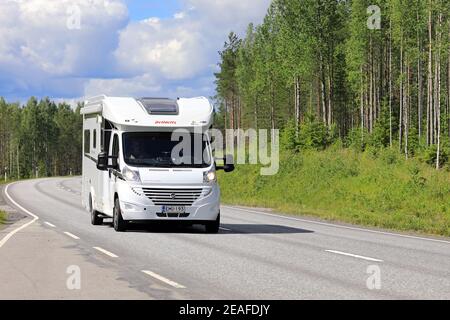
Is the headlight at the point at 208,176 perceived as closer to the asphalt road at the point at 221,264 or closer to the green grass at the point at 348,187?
the asphalt road at the point at 221,264

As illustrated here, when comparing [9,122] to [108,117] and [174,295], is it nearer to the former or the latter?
[108,117]

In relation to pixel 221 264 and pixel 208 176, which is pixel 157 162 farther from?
pixel 221 264

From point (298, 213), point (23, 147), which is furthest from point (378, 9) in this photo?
point (23, 147)

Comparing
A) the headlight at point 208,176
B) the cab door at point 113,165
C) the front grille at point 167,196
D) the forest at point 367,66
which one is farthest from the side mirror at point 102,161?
the forest at point 367,66

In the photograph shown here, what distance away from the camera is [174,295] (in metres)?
9.00

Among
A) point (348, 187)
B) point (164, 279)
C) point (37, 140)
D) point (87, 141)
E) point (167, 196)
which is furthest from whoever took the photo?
point (37, 140)

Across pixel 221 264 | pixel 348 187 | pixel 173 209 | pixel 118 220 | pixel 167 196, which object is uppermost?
pixel 167 196

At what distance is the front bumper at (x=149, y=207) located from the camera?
17.8m

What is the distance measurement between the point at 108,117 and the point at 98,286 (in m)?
9.99

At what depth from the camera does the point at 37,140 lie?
13538 cm

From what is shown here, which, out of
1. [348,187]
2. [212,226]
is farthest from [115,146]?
[348,187]

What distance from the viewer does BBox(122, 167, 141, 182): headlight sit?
18.0 m

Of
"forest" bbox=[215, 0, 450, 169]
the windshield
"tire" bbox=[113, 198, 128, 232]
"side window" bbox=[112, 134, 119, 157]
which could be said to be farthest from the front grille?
"forest" bbox=[215, 0, 450, 169]

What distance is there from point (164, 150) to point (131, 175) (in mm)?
1132
